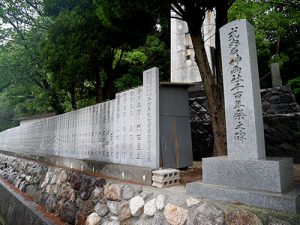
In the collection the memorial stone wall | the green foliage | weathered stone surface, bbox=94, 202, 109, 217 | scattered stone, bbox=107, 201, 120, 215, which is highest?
the green foliage

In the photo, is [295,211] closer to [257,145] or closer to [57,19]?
[257,145]

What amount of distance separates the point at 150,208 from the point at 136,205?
358 mm

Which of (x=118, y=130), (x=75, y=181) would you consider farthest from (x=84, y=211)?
(x=118, y=130)

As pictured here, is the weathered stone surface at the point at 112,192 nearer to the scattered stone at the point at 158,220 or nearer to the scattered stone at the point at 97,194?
the scattered stone at the point at 97,194

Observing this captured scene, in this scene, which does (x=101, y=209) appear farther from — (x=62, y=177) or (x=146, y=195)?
(x=62, y=177)

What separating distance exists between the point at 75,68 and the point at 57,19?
5.95 ft

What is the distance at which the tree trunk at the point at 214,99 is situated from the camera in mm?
5586

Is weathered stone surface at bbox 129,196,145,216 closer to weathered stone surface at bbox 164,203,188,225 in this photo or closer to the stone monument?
weathered stone surface at bbox 164,203,188,225

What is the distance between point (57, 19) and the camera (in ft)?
26.9

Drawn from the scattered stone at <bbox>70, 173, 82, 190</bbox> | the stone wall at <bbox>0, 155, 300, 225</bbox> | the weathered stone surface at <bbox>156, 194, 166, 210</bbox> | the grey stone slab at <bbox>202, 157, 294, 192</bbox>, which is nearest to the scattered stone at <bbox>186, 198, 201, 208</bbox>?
the stone wall at <bbox>0, 155, 300, 225</bbox>

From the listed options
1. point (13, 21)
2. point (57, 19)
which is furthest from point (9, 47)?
point (57, 19)

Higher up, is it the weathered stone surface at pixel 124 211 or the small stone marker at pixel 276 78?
the small stone marker at pixel 276 78

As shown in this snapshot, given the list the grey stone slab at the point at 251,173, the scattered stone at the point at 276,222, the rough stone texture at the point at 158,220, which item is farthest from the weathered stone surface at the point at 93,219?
the scattered stone at the point at 276,222

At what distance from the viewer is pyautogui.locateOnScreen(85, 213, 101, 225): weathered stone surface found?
484cm
